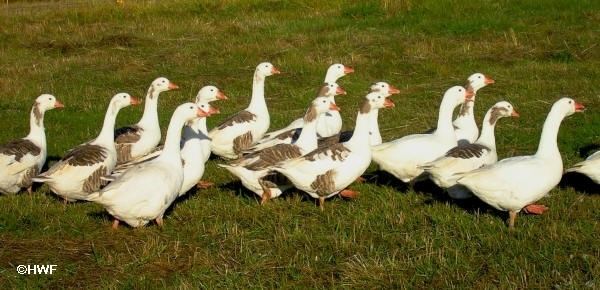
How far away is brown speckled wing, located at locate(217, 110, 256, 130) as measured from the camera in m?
9.64

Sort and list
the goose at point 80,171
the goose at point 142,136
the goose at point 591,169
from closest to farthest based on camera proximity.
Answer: the goose at point 591,169 → the goose at point 80,171 → the goose at point 142,136

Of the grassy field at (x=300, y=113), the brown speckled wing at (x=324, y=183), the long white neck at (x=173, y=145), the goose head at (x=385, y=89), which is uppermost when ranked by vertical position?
the long white neck at (x=173, y=145)

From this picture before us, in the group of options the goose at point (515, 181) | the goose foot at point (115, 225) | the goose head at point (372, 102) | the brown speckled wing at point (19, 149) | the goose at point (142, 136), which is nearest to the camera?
the goose at point (515, 181)

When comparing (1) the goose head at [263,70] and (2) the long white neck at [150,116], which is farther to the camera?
(1) the goose head at [263,70]

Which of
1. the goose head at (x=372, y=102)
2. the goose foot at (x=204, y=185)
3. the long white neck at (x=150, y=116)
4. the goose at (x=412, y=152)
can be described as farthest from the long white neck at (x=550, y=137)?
the long white neck at (x=150, y=116)

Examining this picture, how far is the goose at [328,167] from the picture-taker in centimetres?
712

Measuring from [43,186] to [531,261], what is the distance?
5259mm

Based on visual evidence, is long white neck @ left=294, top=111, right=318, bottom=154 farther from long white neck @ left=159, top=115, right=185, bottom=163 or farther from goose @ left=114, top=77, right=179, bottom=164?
goose @ left=114, top=77, right=179, bottom=164

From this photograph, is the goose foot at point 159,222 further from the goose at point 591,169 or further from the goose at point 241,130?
the goose at point 591,169

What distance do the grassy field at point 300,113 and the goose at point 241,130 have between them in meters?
0.27

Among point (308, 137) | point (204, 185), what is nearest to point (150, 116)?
point (204, 185)

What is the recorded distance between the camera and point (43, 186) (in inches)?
331

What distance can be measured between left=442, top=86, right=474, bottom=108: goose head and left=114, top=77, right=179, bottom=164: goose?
3.40m

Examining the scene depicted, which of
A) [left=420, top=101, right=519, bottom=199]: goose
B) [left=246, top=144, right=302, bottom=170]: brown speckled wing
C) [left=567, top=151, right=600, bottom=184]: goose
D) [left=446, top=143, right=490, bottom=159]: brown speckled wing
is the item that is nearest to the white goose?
[left=246, top=144, right=302, bottom=170]: brown speckled wing
